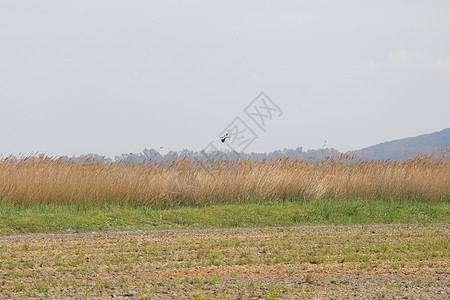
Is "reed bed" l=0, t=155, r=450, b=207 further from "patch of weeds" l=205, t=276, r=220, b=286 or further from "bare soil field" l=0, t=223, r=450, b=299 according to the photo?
"patch of weeds" l=205, t=276, r=220, b=286

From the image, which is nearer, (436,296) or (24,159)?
(436,296)

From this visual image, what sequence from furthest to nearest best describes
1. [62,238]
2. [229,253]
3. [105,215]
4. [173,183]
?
[173,183] → [105,215] → [62,238] → [229,253]

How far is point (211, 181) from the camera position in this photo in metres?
16.4

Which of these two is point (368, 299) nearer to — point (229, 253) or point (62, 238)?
point (229, 253)

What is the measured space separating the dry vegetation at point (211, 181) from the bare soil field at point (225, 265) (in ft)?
11.9

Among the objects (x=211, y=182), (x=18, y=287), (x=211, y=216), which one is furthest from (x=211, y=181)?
(x=18, y=287)

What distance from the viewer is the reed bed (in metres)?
14.8

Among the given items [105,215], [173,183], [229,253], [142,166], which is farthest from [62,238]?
[142,166]

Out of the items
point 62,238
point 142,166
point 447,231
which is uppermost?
point 142,166

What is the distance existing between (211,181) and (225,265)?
8.42 meters

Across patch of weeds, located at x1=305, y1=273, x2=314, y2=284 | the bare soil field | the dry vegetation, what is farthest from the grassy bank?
patch of weeds, located at x1=305, y1=273, x2=314, y2=284

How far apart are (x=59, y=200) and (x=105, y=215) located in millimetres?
2085

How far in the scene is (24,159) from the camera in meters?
16.7

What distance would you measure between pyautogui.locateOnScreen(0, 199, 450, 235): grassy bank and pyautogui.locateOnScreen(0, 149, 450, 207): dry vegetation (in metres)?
0.44
